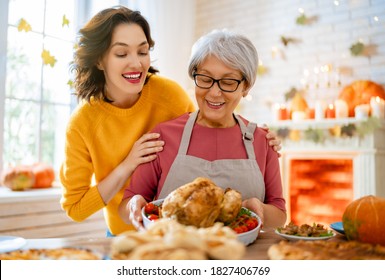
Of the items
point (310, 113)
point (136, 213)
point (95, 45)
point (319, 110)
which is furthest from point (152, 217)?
point (310, 113)

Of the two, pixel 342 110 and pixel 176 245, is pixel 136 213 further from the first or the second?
pixel 342 110

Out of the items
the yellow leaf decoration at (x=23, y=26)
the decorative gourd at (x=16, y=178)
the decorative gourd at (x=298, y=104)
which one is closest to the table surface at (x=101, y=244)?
the decorative gourd at (x=16, y=178)

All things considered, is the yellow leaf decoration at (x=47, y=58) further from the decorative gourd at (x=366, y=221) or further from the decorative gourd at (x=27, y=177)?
the decorative gourd at (x=366, y=221)

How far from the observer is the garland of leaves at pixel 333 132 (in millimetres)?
2902

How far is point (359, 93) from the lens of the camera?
3.10 meters

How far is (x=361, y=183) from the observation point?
301 centimetres

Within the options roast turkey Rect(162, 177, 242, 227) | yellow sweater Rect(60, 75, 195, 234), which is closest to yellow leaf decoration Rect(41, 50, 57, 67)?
yellow sweater Rect(60, 75, 195, 234)

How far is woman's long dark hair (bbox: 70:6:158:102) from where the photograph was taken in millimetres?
1436

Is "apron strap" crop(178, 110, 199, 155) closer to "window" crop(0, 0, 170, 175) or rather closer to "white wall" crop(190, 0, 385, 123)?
"window" crop(0, 0, 170, 175)

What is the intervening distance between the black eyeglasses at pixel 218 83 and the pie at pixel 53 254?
69 cm

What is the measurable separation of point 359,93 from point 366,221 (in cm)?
253

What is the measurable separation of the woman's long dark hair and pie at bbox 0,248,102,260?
2.94 feet

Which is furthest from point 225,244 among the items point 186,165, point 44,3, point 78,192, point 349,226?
point 44,3

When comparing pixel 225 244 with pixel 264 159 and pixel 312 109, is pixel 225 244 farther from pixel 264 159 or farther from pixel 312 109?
pixel 312 109
